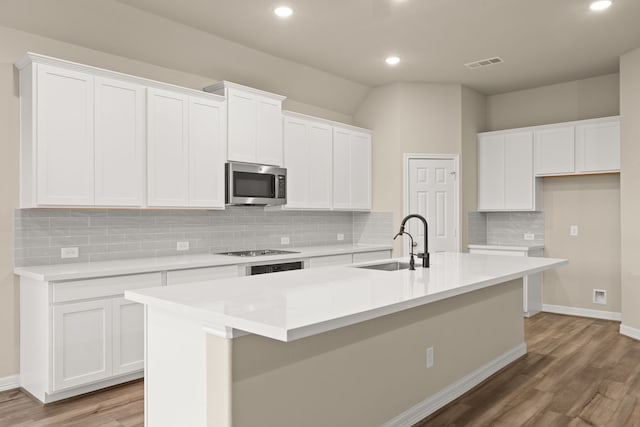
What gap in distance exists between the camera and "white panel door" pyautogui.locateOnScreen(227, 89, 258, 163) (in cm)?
449

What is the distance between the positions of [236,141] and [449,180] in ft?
9.73

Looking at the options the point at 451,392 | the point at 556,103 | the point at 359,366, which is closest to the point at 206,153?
the point at 359,366

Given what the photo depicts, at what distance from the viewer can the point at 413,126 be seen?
6066mm

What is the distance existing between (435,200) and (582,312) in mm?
2287

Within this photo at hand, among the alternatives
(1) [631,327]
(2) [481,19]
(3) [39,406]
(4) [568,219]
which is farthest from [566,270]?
(3) [39,406]

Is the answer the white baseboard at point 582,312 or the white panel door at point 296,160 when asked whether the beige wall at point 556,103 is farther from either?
the white panel door at point 296,160

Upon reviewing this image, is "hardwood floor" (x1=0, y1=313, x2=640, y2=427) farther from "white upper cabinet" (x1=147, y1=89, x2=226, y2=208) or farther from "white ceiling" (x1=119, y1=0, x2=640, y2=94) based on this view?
"white ceiling" (x1=119, y1=0, x2=640, y2=94)

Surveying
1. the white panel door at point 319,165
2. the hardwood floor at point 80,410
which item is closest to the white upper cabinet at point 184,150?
the white panel door at point 319,165

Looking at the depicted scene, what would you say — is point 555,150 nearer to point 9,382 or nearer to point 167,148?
point 167,148

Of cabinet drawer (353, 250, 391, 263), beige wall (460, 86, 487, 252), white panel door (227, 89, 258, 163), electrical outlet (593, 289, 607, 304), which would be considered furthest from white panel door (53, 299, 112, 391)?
electrical outlet (593, 289, 607, 304)

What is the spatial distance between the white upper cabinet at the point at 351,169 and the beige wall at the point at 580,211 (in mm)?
2230

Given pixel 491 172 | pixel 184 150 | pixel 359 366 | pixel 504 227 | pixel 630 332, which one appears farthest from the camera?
pixel 504 227

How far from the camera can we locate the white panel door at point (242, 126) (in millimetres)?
4488

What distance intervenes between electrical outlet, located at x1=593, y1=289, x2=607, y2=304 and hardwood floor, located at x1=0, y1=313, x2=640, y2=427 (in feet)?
5.26
